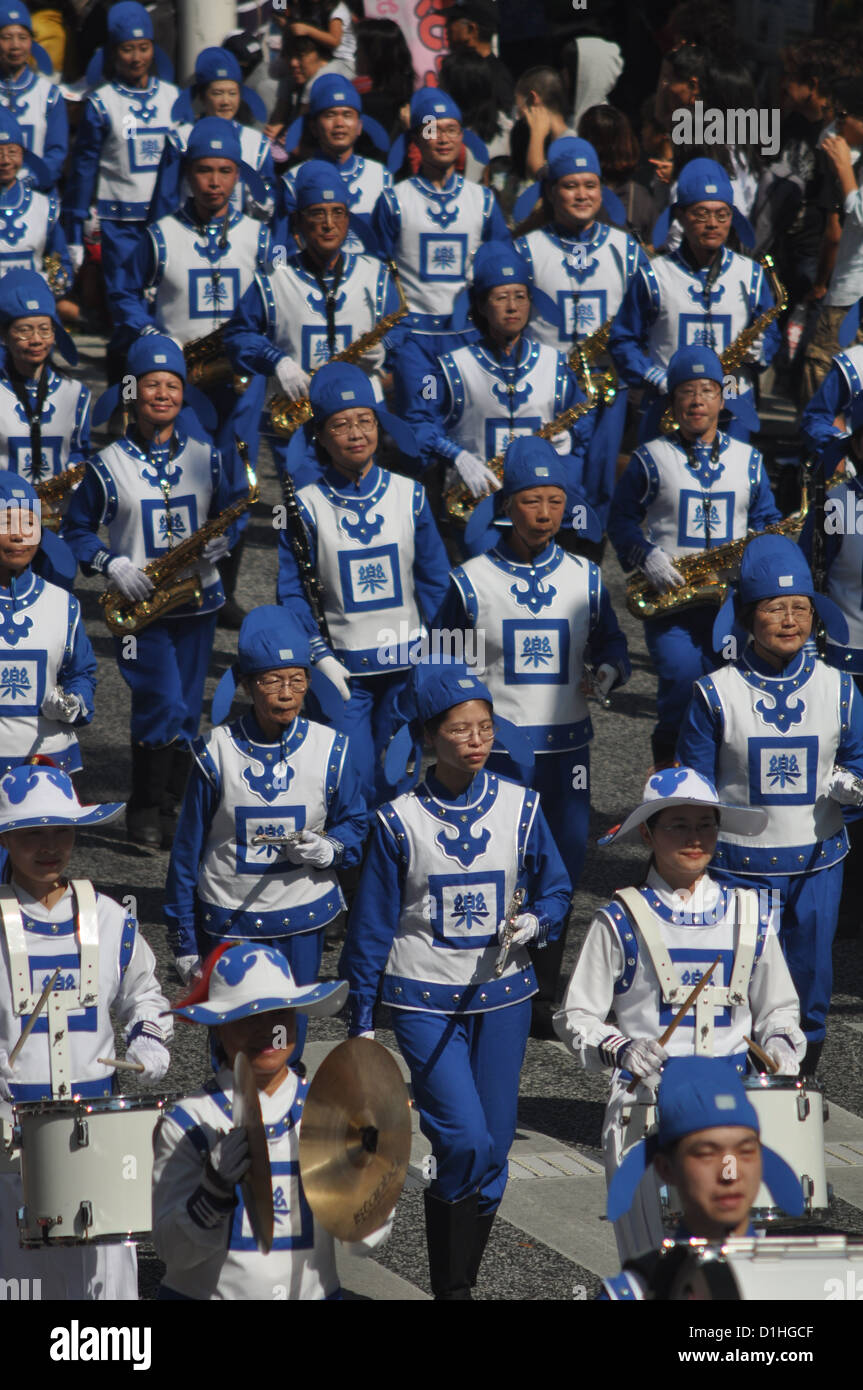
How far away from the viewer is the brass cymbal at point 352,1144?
511 cm

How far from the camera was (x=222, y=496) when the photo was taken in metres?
10.4

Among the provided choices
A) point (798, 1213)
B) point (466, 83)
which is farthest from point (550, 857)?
point (466, 83)

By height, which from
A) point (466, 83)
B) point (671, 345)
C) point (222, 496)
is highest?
point (466, 83)

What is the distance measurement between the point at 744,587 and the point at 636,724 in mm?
4406

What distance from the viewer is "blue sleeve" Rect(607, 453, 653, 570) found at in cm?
991

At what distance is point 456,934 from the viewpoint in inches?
265

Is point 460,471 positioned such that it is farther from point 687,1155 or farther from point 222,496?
point 687,1155

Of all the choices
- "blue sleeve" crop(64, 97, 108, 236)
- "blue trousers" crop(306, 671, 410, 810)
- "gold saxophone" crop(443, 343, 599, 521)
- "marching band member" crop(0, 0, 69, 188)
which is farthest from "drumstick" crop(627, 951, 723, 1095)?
"marching band member" crop(0, 0, 69, 188)

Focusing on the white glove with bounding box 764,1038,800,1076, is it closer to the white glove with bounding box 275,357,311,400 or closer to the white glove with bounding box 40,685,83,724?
the white glove with bounding box 40,685,83,724

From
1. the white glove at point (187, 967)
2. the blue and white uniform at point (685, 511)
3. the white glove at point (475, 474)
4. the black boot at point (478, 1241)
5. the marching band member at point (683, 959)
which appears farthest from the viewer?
the white glove at point (475, 474)

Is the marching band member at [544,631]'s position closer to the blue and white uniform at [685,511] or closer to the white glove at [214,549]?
the blue and white uniform at [685,511]

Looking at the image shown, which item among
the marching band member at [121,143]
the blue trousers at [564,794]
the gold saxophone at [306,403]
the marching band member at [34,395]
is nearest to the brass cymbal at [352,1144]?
the blue trousers at [564,794]

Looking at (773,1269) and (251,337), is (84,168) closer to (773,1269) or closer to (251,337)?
(251,337)

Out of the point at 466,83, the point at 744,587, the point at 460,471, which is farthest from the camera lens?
the point at 466,83
